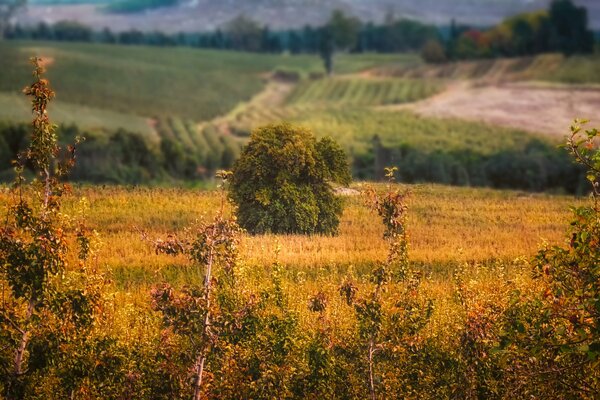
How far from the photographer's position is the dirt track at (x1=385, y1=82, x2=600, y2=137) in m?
95.3

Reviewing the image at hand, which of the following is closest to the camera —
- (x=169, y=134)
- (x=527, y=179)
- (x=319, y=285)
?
(x=319, y=285)

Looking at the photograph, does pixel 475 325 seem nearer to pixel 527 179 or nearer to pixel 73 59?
pixel 527 179

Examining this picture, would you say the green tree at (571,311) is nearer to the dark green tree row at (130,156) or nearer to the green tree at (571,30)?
the dark green tree row at (130,156)

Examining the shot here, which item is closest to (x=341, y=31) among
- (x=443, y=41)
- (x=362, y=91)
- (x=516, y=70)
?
(x=443, y=41)

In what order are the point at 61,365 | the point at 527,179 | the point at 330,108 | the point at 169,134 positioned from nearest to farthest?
the point at 61,365 < the point at 527,179 < the point at 169,134 < the point at 330,108

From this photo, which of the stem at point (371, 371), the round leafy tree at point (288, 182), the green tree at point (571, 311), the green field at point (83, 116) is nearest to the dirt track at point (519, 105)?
the green field at point (83, 116)

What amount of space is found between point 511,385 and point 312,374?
13.9ft

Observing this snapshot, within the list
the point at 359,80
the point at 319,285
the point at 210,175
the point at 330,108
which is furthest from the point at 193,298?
the point at 359,80

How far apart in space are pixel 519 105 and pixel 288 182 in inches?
3360

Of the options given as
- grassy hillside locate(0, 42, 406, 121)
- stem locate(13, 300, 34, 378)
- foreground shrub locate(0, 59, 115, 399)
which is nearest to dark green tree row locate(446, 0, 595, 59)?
grassy hillside locate(0, 42, 406, 121)

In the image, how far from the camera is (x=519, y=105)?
351ft

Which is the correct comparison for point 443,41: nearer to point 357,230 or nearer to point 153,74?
point 153,74

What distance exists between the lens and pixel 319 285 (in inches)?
910

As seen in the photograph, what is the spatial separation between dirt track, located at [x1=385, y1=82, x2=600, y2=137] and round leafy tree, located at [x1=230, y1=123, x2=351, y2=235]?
63398 millimetres
